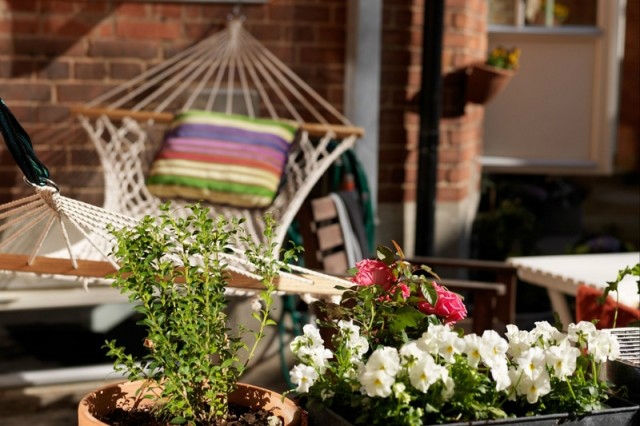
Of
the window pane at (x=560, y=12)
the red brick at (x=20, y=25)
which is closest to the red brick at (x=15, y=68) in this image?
the red brick at (x=20, y=25)

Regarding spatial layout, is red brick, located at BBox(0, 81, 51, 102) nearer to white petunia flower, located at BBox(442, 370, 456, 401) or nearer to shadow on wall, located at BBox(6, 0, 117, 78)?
shadow on wall, located at BBox(6, 0, 117, 78)

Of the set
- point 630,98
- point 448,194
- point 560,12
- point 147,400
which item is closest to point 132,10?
point 448,194

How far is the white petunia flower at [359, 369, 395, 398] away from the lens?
4.54 ft

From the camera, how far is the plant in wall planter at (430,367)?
141cm

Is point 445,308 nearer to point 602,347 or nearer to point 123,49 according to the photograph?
point 602,347

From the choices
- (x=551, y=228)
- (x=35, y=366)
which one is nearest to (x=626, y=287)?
(x=35, y=366)

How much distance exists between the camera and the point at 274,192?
13.6 feet

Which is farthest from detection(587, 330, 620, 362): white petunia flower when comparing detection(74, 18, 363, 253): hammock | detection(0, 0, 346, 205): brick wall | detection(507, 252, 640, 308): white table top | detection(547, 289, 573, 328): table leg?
detection(0, 0, 346, 205): brick wall

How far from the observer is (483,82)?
487 centimetres

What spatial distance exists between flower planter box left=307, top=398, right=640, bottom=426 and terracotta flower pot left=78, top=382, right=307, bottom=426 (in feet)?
0.25

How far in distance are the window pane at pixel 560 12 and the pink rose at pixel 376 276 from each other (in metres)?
4.51

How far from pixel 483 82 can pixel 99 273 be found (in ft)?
8.58

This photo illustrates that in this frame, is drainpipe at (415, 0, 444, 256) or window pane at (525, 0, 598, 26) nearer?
drainpipe at (415, 0, 444, 256)

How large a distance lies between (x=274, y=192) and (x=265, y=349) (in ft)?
2.34
